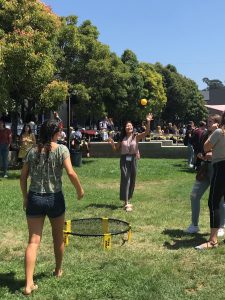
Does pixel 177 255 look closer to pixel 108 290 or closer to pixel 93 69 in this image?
pixel 108 290

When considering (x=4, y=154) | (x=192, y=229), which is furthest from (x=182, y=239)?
(x=4, y=154)

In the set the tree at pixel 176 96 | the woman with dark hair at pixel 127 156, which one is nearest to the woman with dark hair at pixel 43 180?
the woman with dark hair at pixel 127 156

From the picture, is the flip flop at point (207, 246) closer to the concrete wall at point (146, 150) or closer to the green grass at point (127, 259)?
the green grass at point (127, 259)

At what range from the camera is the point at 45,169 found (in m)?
4.89

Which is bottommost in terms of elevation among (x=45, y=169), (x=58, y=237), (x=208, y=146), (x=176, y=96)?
(x=58, y=237)

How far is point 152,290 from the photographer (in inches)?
193

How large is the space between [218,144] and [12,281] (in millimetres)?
3014

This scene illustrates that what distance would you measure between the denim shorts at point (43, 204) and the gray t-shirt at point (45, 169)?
5 centimetres

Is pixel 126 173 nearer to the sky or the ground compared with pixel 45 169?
nearer to the ground

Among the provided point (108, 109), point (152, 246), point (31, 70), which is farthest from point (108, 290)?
point (108, 109)

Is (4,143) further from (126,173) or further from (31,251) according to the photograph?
(31,251)

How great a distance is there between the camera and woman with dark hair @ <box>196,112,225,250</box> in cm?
626

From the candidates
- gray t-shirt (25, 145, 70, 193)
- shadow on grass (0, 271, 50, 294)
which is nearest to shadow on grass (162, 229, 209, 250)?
shadow on grass (0, 271, 50, 294)

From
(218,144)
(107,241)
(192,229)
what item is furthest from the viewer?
(192,229)
